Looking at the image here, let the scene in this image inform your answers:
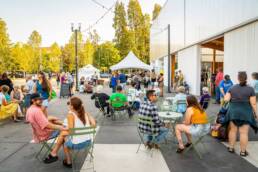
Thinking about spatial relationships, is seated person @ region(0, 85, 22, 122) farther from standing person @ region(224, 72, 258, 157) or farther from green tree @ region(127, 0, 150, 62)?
green tree @ region(127, 0, 150, 62)

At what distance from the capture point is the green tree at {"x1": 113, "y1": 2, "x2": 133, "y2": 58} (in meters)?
51.1

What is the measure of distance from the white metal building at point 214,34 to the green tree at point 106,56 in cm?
3295

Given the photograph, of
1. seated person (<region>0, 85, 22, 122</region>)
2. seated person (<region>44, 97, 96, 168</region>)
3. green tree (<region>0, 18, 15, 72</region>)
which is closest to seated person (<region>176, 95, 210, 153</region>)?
seated person (<region>44, 97, 96, 168</region>)

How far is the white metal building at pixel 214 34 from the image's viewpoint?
27.3ft

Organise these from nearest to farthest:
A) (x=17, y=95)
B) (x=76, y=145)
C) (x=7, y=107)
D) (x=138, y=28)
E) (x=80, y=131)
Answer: (x=80, y=131), (x=76, y=145), (x=7, y=107), (x=17, y=95), (x=138, y=28)

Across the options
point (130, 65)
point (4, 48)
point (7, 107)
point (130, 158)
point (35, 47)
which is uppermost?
point (35, 47)

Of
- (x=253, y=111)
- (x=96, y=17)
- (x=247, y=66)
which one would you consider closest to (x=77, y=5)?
(x=96, y=17)

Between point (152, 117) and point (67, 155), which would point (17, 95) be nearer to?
point (67, 155)

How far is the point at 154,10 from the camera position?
57.9m

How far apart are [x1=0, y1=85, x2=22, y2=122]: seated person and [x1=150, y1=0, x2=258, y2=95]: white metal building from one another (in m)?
8.15

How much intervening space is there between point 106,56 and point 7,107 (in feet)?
164

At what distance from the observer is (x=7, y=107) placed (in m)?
7.39

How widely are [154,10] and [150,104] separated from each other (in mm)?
56942

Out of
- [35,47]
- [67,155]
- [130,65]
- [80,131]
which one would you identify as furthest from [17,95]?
[35,47]
